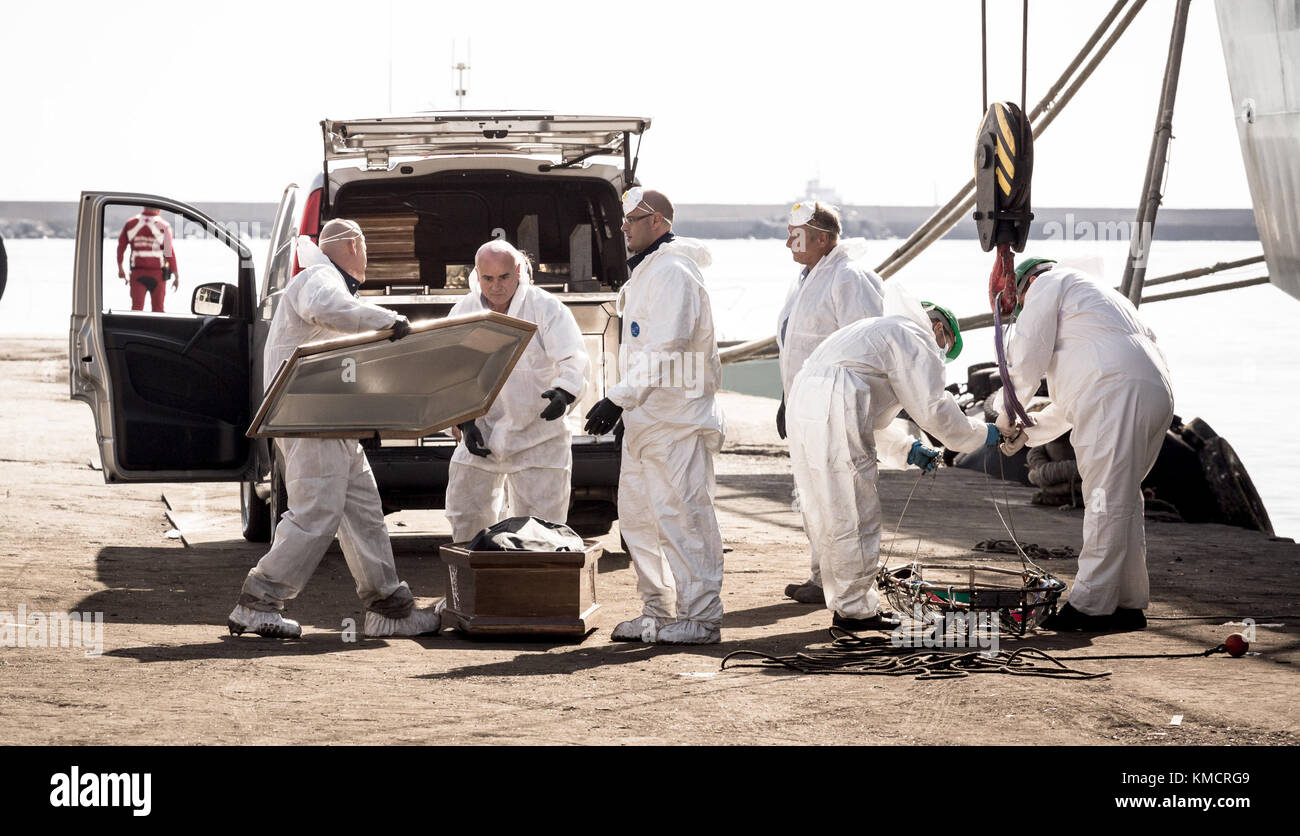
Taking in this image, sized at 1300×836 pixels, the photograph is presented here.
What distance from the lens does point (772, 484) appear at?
1323cm

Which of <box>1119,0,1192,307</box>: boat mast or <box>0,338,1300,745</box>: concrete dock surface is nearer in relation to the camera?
<box>0,338,1300,745</box>: concrete dock surface

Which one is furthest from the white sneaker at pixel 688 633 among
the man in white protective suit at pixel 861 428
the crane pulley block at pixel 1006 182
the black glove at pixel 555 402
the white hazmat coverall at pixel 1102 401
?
the crane pulley block at pixel 1006 182

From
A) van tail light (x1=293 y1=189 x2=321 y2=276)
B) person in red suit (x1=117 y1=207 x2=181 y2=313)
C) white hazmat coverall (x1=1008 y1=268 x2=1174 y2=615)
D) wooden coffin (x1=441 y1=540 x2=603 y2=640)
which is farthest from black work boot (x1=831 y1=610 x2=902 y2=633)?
person in red suit (x1=117 y1=207 x2=181 y2=313)

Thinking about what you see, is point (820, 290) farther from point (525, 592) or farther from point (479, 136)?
point (525, 592)

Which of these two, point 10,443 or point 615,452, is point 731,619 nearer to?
point 615,452

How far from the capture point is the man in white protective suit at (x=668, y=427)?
22.0 feet

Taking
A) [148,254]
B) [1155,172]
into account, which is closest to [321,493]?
[1155,172]

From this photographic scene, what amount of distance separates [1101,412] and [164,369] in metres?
4.91

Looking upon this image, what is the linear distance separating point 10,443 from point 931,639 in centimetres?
1029

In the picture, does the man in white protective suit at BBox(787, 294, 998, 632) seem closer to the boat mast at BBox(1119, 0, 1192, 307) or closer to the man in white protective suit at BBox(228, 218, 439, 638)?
the man in white protective suit at BBox(228, 218, 439, 638)

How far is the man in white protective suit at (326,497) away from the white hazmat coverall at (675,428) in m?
0.99

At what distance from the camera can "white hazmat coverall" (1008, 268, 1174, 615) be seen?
23.3 feet

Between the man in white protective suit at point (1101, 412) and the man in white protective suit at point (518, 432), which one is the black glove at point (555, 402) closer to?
the man in white protective suit at point (518, 432)

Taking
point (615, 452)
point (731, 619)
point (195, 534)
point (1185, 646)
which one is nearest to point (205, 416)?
point (195, 534)
